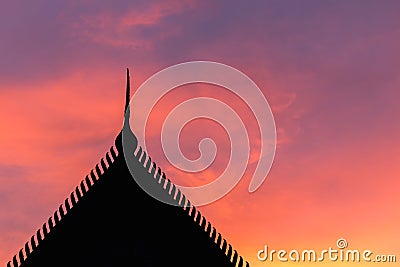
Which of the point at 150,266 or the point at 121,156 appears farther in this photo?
the point at 121,156

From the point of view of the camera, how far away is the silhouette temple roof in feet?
108

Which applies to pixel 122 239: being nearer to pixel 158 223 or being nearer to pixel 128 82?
pixel 158 223

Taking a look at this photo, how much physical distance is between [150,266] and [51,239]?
17.2 feet

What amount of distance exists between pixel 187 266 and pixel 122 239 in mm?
3563

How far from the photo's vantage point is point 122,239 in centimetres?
3347

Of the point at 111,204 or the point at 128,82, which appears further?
the point at 128,82

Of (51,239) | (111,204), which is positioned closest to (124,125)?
(111,204)

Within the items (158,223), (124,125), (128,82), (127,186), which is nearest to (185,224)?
(158,223)

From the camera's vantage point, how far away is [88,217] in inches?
1337

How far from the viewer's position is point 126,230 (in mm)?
33625

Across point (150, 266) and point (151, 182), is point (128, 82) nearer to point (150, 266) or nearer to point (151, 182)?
point (151, 182)

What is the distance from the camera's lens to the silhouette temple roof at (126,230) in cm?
3294

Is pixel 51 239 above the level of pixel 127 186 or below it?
below

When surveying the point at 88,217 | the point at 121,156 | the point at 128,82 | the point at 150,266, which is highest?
the point at 128,82
